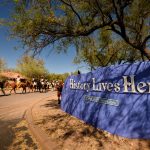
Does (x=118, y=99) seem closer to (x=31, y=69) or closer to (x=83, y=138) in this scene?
(x=83, y=138)

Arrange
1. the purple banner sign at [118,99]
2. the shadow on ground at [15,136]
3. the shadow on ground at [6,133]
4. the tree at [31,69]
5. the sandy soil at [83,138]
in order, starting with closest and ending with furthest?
the sandy soil at [83,138] → the purple banner sign at [118,99] → the shadow on ground at [15,136] → the shadow on ground at [6,133] → the tree at [31,69]

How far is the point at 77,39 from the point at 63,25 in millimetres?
2193

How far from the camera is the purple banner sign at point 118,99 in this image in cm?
722

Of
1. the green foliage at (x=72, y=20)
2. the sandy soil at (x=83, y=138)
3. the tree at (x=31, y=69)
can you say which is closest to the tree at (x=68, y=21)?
the green foliage at (x=72, y=20)

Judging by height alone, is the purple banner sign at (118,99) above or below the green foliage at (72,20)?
below

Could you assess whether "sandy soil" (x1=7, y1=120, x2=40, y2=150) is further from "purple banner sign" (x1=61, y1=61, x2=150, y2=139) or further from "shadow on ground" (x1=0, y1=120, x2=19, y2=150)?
"purple banner sign" (x1=61, y1=61, x2=150, y2=139)

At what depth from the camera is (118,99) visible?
8.18 m

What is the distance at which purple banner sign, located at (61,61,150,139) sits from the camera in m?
7.22

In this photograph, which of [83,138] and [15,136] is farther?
[15,136]

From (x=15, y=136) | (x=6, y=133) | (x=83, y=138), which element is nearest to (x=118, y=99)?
(x=83, y=138)

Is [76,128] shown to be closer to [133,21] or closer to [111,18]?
[111,18]

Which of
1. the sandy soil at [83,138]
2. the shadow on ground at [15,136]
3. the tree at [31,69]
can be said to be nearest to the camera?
the sandy soil at [83,138]

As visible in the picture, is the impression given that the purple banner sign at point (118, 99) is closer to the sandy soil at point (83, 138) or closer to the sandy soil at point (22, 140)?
the sandy soil at point (83, 138)

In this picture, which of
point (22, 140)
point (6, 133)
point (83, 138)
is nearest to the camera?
point (83, 138)
